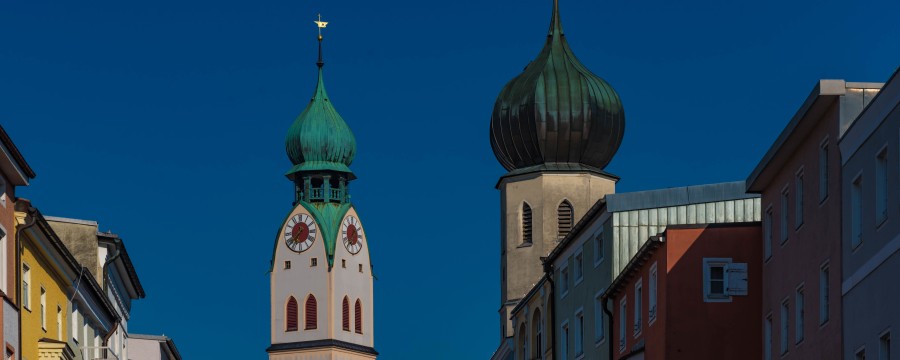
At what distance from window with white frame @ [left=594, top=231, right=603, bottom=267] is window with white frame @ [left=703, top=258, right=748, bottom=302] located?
10.1m

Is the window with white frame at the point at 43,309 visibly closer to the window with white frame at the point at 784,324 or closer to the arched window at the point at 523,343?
the window with white frame at the point at 784,324

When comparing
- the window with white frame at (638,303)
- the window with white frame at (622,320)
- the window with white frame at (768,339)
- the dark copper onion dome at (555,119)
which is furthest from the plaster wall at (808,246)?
the dark copper onion dome at (555,119)

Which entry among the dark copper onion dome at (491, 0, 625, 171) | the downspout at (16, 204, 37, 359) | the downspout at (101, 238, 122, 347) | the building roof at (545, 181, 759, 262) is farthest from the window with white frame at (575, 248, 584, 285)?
the dark copper onion dome at (491, 0, 625, 171)

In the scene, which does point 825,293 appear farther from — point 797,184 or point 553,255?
point 553,255

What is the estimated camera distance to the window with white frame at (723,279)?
50.2 m

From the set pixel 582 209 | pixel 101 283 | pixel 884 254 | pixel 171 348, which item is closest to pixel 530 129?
pixel 582 209

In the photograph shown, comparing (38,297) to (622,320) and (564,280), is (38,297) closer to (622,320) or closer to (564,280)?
(622,320)

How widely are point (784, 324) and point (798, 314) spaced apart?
1680 millimetres

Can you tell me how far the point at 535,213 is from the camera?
349 ft

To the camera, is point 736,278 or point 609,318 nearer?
point 736,278

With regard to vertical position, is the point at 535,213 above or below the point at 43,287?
above

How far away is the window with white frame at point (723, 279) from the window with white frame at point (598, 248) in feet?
33.2

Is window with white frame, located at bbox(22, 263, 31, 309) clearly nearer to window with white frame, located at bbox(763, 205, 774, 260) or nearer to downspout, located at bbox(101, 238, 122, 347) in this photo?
downspout, located at bbox(101, 238, 122, 347)

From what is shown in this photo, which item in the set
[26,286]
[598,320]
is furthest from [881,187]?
[598,320]
